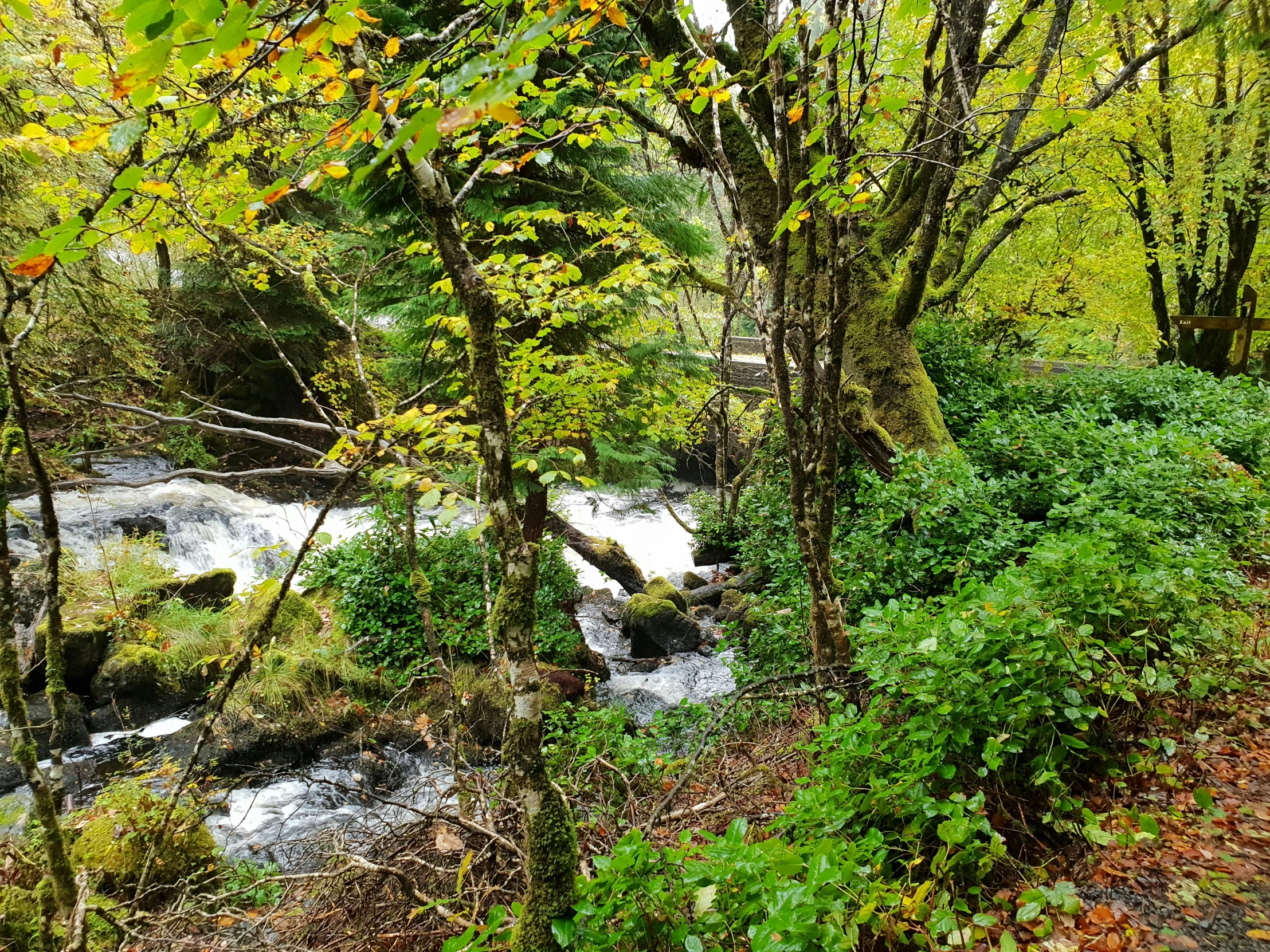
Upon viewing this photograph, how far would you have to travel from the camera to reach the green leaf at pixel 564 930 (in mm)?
1649

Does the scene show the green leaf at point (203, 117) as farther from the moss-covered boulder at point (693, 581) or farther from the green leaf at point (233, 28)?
the moss-covered boulder at point (693, 581)

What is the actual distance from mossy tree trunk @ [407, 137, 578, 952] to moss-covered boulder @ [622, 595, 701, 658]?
745 centimetres

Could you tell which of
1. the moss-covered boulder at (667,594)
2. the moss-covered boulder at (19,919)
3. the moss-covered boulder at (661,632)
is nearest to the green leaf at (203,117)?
the moss-covered boulder at (19,919)

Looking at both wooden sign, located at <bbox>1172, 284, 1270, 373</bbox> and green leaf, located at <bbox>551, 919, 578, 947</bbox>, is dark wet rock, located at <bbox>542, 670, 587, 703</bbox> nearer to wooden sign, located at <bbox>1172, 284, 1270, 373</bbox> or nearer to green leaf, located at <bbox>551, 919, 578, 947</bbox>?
green leaf, located at <bbox>551, 919, 578, 947</bbox>

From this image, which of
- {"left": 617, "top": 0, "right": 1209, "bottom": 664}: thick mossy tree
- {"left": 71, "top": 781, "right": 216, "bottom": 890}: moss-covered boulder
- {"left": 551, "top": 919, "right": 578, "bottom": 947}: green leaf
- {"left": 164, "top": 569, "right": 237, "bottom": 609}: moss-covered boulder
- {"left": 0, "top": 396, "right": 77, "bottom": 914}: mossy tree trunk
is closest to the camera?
{"left": 551, "top": 919, "right": 578, "bottom": 947}: green leaf

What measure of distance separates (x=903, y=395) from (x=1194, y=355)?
9.63m

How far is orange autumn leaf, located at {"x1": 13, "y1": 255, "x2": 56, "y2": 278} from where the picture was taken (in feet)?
4.17

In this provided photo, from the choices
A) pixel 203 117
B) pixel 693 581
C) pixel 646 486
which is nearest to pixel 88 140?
pixel 203 117

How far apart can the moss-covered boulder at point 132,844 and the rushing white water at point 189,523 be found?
495cm

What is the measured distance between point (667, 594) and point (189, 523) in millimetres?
8676

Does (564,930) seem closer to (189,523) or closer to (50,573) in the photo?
(50,573)

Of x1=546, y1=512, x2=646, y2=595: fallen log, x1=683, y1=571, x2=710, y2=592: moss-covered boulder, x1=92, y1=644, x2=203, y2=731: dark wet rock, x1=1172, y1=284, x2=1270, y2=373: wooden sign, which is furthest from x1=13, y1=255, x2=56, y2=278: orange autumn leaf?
x1=1172, y1=284, x2=1270, y2=373: wooden sign

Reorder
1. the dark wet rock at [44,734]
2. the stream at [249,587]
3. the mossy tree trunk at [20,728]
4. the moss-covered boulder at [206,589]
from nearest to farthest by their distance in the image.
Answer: the mossy tree trunk at [20,728]
the stream at [249,587]
the dark wet rock at [44,734]
the moss-covered boulder at [206,589]

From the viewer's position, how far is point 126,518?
966 centimetres
